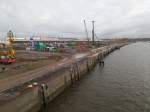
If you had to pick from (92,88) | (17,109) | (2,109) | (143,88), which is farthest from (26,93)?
(143,88)

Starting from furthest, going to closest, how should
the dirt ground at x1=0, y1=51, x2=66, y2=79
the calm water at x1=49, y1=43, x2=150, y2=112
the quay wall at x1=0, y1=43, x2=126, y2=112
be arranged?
the dirt ground at x1=0, y1=51, x2=66, y2=79
the calm water at x1=49, y1=43, x2=150, y2=112
the quay wall at x1=0, y1=43, x2=126, y2=112

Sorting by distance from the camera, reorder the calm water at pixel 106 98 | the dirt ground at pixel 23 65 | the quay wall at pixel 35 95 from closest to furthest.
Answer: the quay wall at pixel 35 95 < the calm water at pixel 106 98 < the dirt ground at pixel 23 65

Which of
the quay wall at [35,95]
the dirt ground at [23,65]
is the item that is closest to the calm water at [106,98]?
the quay wall at [35,95]

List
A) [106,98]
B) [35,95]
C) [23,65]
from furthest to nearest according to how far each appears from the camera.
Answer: [23,65]
[106,98]
[35,95]

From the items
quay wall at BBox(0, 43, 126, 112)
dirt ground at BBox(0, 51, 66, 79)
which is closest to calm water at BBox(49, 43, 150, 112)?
quay wall at BBox(0, 43, 126, 112)

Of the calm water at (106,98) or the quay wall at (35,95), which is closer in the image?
the quay wall at (35,95)

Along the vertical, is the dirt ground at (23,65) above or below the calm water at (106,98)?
above

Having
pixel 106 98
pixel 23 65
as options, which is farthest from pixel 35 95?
pixel 23 65

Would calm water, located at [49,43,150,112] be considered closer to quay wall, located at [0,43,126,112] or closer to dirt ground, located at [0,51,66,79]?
quay wall, located at [0,43,126,112]

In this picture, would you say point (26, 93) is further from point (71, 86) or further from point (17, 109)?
point (71, 86)

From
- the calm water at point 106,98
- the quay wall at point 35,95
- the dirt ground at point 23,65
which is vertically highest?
the dirt ground at point 23,65

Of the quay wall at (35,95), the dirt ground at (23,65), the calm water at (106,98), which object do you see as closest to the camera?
the quay wall at (35,95)

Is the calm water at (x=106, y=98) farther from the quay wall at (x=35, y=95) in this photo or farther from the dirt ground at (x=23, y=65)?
the dirt ground at (x=23, y=65)

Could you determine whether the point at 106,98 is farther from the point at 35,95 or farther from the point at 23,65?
the point at 23,65
